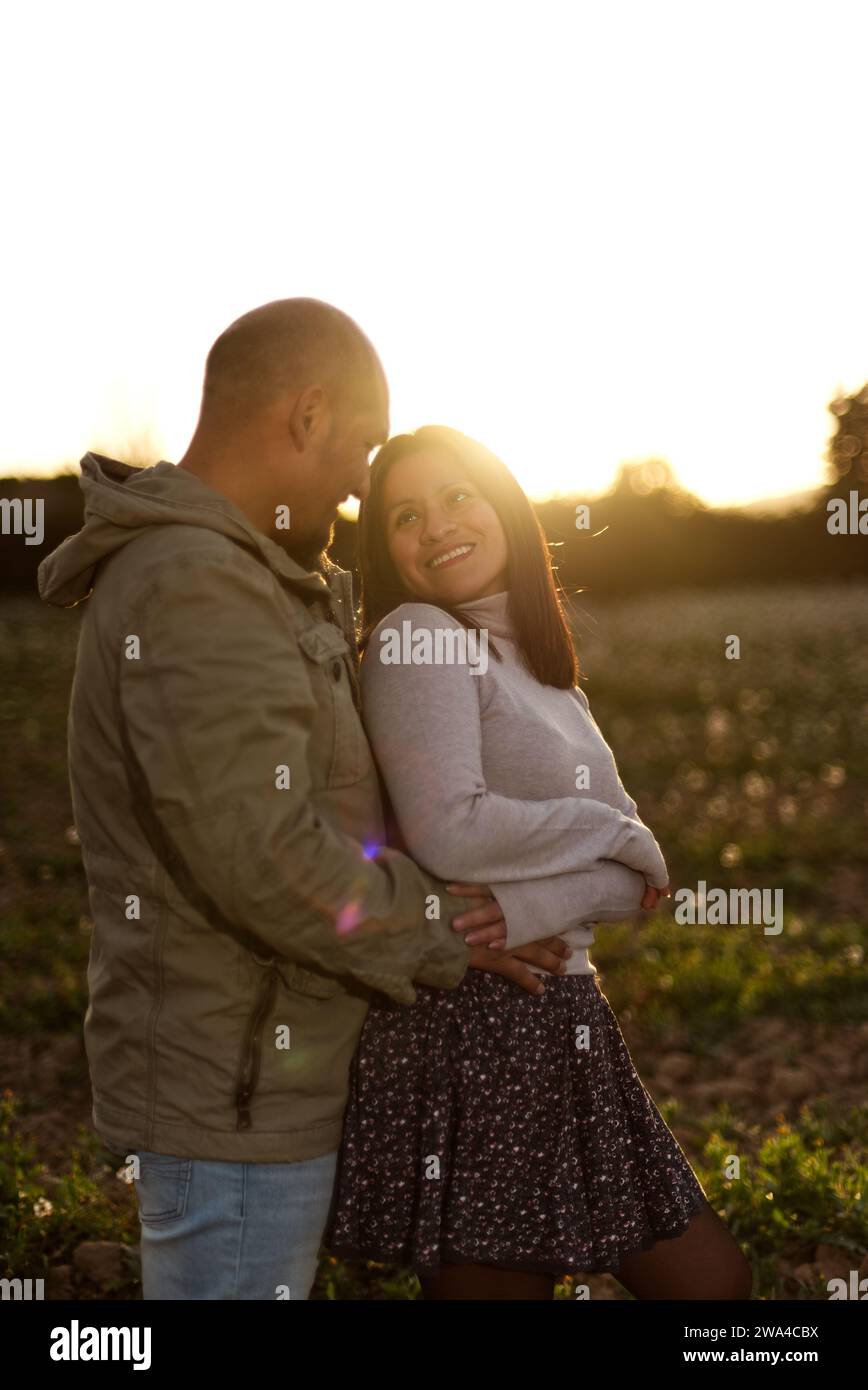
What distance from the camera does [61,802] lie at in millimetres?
10828

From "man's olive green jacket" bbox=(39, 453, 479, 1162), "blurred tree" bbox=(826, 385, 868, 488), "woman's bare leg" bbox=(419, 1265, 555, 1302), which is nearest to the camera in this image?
"man's olive green jacket" bbox=(39, 453, 479, 1162)

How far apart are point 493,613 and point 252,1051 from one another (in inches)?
44.3

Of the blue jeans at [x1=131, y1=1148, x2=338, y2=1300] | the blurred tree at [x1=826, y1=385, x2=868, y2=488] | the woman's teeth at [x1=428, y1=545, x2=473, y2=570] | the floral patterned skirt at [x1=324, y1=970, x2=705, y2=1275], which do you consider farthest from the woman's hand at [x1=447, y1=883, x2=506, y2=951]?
the blurred tree at [x1=826, y1=385, x2=868, y2=488]

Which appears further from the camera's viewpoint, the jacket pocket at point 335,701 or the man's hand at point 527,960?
the man's hand at point 527,960

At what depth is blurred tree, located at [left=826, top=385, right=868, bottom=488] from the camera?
32906 millimetres

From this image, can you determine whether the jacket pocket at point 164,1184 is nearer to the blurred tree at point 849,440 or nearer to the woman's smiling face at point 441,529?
the woman's smiling face at point 441,529

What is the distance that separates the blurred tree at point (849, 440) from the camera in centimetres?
3291

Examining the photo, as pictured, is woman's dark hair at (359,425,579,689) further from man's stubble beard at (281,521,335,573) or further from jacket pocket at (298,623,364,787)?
jacket pocket at (298,623,364,787)

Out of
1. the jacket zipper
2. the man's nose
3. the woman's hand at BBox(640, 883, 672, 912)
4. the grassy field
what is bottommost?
the grassy field

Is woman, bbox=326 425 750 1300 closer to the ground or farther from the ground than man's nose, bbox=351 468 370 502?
closer to the ground

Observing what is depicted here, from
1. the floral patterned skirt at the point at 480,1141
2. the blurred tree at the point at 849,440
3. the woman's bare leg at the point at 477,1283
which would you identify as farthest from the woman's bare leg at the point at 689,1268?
the blurred tree at the point at 849,440

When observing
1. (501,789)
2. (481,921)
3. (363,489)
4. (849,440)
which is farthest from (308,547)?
(849,440)

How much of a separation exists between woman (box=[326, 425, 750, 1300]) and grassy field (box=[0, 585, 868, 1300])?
85cm

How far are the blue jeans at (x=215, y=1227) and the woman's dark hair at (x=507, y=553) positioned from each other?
122cm
